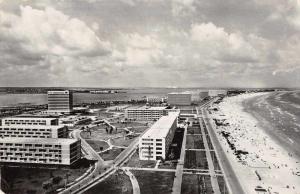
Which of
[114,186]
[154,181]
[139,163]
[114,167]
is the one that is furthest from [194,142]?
[114,186]

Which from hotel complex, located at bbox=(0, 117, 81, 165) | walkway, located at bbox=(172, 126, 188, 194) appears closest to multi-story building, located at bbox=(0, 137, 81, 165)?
hotel complex, located at bbox=(0, 117, 81, 165)

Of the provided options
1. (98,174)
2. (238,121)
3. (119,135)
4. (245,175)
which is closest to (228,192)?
(245,175)

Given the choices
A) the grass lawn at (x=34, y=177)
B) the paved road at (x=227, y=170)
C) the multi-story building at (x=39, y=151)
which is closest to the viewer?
the grass lawn at (x=34, y=177)

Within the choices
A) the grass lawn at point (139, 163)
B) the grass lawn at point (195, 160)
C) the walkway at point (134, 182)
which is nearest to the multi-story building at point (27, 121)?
the grass lawn at point (139, 163)

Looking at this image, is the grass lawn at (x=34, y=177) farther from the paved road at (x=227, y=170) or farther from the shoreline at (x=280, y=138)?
the shoreline at (x=280, y=138)

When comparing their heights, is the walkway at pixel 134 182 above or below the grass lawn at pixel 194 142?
below

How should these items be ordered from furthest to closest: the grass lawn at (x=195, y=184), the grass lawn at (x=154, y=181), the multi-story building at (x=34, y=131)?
1. the multi-story building at (x=34, y=131)
2. the grass lawn at (x=154, y=181)
3. the grass lawn at (x=195, y=184)

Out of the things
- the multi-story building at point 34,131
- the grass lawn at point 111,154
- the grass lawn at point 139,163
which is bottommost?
the grass lawn at point 139,163
